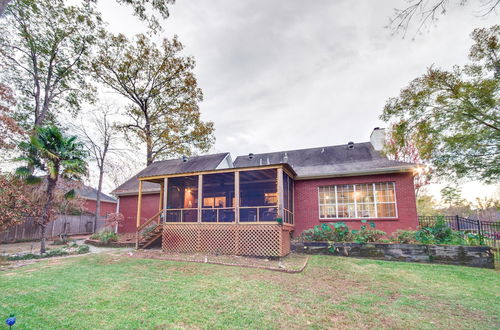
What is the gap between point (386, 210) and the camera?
1126cm

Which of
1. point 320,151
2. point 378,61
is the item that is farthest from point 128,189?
point 378,61

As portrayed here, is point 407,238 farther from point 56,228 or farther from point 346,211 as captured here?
point 56,228

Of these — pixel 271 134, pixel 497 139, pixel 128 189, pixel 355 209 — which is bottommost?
pixel 355 209

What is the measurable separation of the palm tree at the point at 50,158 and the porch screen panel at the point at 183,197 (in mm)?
4848

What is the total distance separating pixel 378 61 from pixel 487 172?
757 centimetres

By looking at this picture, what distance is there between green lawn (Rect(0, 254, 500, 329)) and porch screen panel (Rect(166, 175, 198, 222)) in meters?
6.50

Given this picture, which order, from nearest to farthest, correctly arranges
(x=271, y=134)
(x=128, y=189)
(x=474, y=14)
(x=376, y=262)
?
(x=474, y=14) → (x=376, y=262) → (x=128, y=189) → (x=271, y=134)

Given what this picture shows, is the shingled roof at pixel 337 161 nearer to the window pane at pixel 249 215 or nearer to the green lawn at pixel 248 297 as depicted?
the window pane at pixel 249 215

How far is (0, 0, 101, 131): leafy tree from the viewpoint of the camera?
Result: 13922 millimetres

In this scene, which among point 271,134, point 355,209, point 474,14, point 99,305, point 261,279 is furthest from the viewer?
point 271,134

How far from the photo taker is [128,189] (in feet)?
55.8

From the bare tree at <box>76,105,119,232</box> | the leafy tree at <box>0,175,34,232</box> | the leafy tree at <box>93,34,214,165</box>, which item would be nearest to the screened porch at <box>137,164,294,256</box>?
the leafy tree at <box>0,175,34,232</box>

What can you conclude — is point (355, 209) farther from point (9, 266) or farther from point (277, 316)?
point (9, 266)

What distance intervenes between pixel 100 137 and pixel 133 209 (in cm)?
724
